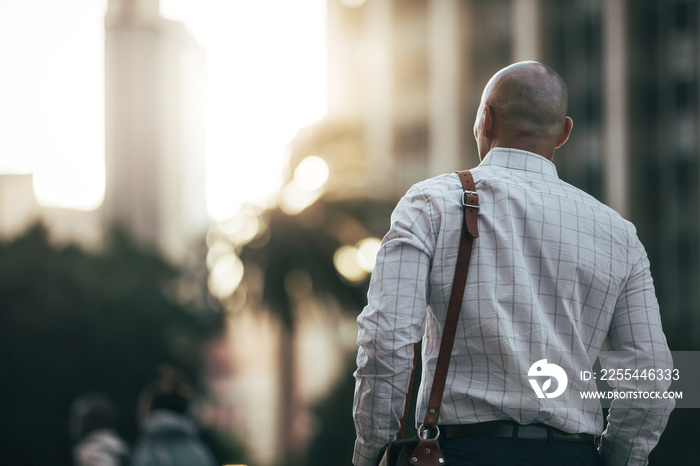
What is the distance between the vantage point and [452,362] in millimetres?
2049

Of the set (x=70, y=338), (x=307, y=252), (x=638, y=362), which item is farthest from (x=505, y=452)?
(x=70, y=338)

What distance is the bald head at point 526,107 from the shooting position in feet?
7.20

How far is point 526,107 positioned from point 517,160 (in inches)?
5.6

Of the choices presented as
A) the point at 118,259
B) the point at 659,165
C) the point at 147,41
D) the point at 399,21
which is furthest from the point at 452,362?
the point at 147,41

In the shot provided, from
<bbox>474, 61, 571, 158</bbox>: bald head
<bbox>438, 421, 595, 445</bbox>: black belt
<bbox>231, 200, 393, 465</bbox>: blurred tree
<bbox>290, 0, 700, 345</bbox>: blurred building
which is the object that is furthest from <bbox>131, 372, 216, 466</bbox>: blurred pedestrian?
<bbox>290, 0, 700, 345</bbox>: blurred building

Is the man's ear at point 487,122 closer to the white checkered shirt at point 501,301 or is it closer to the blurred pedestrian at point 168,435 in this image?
the white checkered shirt at point 501,301

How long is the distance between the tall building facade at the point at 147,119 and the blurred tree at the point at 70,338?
63726 millimetres

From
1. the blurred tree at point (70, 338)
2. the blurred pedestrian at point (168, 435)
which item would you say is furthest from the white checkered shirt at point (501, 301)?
the blurred tree at point (70, 338)

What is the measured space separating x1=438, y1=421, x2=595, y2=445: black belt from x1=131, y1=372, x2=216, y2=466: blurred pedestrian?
398 centimetres

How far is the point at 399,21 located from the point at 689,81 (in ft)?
59.2

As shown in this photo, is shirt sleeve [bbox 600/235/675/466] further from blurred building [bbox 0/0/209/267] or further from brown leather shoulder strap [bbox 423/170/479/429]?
blurred building [bbox 0/0/209/267]

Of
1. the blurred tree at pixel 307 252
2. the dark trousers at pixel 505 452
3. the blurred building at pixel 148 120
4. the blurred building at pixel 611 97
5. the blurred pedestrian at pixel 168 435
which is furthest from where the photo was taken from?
the blurred building at pixel 148 120

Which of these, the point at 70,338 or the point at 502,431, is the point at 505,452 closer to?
the point at 502,431

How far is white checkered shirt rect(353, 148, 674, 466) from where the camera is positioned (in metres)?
2.00
